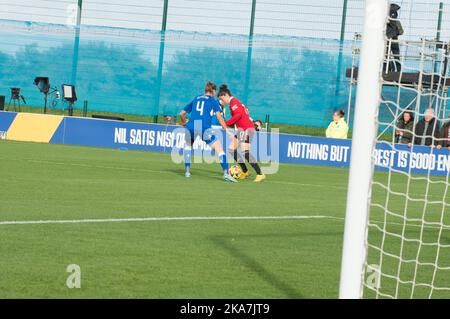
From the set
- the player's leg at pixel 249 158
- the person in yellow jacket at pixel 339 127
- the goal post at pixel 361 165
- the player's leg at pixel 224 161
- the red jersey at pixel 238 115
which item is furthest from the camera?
the person in yellow jacket at pixel 339 127

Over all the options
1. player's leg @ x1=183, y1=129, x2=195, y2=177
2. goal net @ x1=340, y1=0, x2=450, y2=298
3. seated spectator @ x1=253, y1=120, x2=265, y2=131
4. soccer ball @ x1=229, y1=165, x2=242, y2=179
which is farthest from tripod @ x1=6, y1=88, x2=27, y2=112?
goal net @ x1=340, y1=0, x2=450, y2=298

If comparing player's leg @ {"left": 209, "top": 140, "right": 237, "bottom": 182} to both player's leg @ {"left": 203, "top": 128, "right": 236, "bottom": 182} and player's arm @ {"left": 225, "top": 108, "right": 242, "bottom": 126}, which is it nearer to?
player's leg @ {"left": 203, "top": 128, "right": 236, "bottom": 182}

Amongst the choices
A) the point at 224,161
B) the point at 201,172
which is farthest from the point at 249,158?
the point at 201,172

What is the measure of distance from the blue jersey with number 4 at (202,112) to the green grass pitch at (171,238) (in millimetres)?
1130

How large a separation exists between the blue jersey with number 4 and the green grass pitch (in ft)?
3.71

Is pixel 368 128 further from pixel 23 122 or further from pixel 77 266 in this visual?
pixel 23 122

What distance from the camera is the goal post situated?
5.88m

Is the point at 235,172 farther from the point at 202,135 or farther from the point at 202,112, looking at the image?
the point at 202,112

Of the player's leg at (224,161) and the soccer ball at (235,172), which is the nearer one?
the player's leg at (224,161)

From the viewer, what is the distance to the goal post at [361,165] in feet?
19.3

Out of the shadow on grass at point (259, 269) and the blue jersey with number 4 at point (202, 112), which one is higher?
the blue jersey with number 4 at point (202, 112)

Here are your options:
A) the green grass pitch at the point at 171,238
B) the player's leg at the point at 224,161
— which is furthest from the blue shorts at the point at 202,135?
the green grass pitch at the point at 171,238

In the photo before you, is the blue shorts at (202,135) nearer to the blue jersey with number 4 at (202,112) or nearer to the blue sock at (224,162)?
the blue jersey with number 4 at (202,112)

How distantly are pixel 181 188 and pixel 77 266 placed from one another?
8404mm
